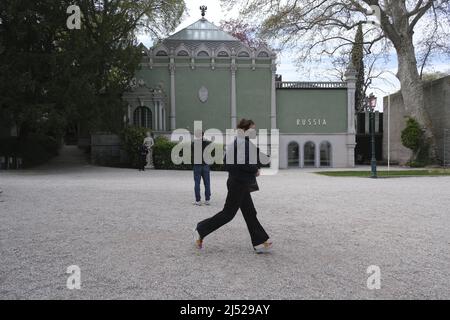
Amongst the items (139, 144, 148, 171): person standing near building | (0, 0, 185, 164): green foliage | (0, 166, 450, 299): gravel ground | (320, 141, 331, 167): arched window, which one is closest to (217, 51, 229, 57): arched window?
(0, 0, 185, 164): green foliage

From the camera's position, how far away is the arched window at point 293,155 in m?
32.4

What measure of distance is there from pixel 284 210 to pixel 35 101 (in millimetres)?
16125

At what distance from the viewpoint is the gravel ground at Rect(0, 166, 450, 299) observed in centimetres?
465

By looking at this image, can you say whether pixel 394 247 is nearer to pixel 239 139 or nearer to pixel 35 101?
pixel 239 139

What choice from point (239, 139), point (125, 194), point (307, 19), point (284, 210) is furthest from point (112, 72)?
point (239, 139)

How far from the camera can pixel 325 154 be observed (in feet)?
108

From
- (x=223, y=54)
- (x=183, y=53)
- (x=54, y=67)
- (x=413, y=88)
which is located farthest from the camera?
(x=223, y=54)

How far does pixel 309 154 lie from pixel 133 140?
1336cm

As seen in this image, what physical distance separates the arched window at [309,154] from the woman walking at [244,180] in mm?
26969

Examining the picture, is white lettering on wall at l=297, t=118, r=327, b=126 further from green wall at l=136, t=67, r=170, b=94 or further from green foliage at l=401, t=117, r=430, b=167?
green wall at l=136, t=67, r=170, b=94

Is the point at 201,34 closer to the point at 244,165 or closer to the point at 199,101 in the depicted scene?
the point at 199,101

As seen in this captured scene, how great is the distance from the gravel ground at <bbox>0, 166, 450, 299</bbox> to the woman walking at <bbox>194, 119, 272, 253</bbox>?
326 millimetres

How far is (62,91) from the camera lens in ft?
69.3

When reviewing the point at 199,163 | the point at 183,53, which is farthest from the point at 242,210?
the point at 183,53
